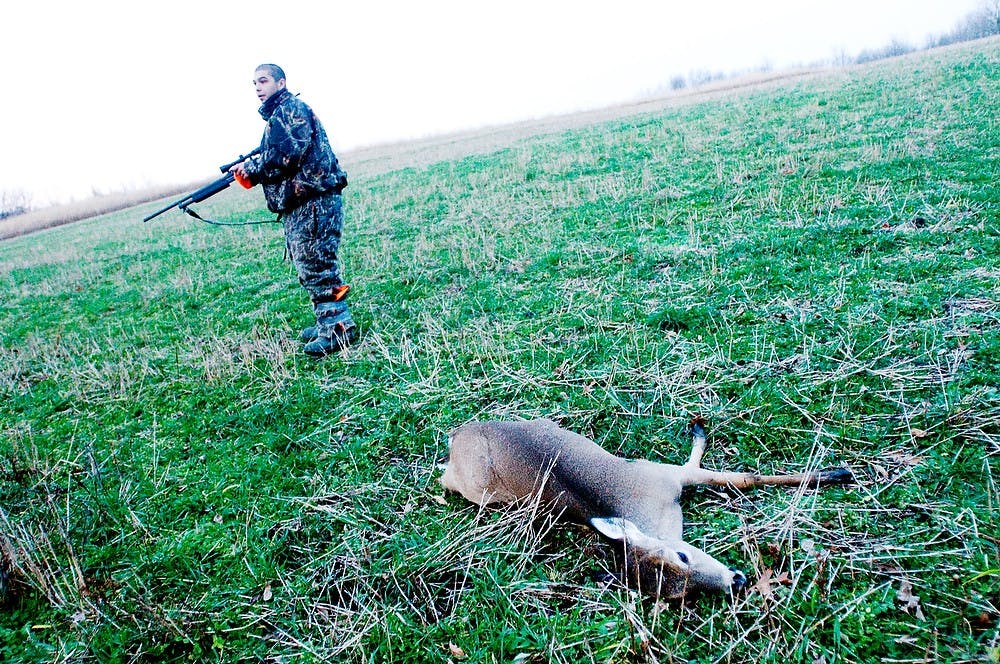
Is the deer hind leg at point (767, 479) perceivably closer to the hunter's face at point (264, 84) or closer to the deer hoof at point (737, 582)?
the deer hoof at point (737, 582)

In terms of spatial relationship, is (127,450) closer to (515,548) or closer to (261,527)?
(261,527)

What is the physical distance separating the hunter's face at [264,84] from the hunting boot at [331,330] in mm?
2082

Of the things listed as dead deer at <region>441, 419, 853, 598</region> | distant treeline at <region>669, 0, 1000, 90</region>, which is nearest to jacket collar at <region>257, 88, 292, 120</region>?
dead deer at <region>441, 419, 853, 598</region>

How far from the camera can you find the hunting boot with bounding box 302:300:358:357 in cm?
566

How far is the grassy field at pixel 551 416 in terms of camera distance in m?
2.45

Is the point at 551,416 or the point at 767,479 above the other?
the point at 551,416

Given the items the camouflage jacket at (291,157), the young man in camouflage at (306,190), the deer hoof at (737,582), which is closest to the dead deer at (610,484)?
the deer hoof at (737,582)

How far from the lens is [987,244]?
202 inches

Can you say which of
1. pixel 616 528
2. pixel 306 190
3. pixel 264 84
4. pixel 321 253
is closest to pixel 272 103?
pixel 264 84

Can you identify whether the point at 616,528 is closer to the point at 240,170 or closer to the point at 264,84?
the point at 240,170

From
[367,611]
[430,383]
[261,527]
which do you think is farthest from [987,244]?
[261,527]

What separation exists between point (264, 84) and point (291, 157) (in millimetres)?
752

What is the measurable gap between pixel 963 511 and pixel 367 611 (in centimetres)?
281

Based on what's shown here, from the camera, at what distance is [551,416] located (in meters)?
3.98
